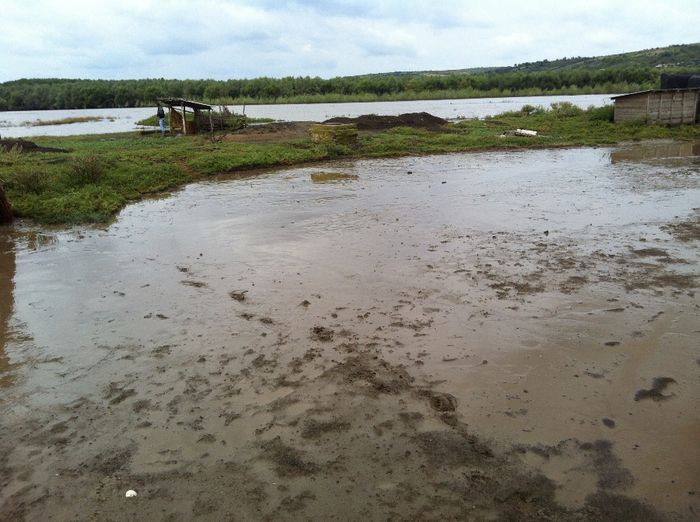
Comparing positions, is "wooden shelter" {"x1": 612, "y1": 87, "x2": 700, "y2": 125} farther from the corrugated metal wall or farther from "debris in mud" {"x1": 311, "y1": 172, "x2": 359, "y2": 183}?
"debris in mud" {"x1": 311, "y1": 172, "x2": 359, "y2": 183}

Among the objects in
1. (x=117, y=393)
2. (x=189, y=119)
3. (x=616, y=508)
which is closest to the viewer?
(x=616, y=508)

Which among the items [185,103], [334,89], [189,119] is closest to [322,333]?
[185,103]

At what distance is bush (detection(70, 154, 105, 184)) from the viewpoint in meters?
13.8

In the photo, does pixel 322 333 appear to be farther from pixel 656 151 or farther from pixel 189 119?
pixel 189 119

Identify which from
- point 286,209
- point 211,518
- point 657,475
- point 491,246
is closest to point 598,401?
point 657,475

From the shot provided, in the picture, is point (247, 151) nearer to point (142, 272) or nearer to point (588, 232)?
point (142, 272)

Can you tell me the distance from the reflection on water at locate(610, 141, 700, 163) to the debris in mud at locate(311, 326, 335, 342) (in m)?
16.1

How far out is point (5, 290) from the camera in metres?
7.28

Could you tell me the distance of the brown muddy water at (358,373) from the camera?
3307mm

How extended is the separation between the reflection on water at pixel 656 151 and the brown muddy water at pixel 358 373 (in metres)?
10.2

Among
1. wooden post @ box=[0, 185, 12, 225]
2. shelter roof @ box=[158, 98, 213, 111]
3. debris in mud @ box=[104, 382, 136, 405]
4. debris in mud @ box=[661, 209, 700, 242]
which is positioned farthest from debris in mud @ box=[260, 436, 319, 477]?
shelter roof @ box=[158, 98, 213, 111]

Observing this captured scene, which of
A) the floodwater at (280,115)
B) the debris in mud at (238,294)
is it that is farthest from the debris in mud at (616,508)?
the floodwater at (280,115)

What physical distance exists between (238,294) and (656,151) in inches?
772

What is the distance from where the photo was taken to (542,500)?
317 centimetres
